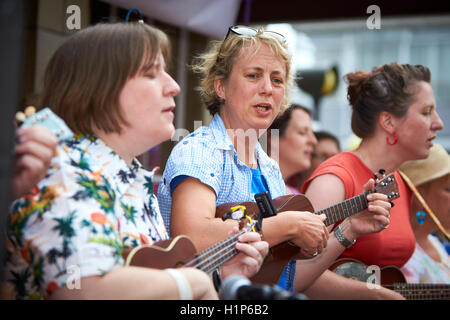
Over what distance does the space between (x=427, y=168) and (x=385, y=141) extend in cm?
86

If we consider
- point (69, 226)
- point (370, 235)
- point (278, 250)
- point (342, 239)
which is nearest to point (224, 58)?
point (278, 250)

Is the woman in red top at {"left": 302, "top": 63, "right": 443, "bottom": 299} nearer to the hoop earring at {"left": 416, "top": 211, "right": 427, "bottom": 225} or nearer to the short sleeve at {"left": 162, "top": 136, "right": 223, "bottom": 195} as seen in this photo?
the hoop earring at {"left": 416, "top": 211, "right": 427, "bottom": 225}

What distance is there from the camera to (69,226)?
1348 mm

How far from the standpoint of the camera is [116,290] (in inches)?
52.9

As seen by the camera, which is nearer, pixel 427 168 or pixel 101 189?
pixel 101 189

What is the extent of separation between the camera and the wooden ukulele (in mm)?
1500

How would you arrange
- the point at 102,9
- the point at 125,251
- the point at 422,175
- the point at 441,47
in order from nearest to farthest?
the point at 125,251 < the point at 102,9 < the point at 422,175 < the point at 441,47

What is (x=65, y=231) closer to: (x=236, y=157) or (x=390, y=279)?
(x=236, y=157)

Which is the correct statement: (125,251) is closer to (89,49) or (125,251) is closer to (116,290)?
(116,290)

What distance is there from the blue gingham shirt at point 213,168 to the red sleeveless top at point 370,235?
18.6 inches

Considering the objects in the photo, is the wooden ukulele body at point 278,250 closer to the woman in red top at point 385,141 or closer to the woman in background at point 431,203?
the woman in red top at point 385,141

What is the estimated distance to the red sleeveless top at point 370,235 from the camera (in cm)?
291
